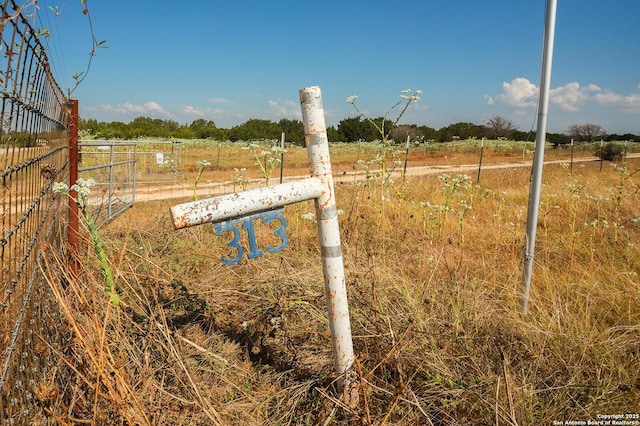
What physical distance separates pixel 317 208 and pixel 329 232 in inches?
4.6

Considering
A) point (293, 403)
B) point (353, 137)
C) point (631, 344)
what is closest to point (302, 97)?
point (293, 403)

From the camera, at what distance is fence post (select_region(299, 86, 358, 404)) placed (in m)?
1.71

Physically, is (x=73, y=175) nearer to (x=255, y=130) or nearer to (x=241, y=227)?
(x=241, y=227)

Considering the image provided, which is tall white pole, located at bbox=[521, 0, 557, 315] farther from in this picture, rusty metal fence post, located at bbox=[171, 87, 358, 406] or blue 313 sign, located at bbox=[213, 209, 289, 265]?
blue 313 sign, located at bbox=[213, 209, 289, 265]

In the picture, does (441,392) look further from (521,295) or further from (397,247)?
(397,247)

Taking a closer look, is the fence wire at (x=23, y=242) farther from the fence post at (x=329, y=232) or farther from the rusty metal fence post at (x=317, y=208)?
the fence post at (x=329, y=232)

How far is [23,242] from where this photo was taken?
1.51 m

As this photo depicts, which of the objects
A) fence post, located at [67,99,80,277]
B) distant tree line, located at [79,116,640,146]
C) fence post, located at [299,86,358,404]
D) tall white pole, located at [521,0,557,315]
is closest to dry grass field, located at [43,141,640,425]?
fence post, located at [299,86,358,404]

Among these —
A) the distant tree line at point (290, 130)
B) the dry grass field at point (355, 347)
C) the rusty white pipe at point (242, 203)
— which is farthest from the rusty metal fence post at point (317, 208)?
the distant tree line at point (290, 130)

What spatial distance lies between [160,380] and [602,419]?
207 centimetres

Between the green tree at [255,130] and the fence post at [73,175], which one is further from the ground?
the green tree at [255,130]

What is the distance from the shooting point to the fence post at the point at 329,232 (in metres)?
1.71

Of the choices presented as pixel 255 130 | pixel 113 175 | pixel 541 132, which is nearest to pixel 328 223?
pixel 541 132

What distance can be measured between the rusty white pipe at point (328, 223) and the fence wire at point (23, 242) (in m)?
0.98
